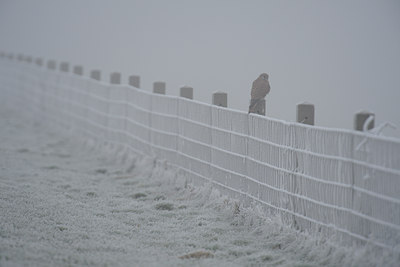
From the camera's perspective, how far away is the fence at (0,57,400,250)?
A: 5.27 metres

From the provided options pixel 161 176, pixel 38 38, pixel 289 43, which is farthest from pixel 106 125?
pixel 38 38

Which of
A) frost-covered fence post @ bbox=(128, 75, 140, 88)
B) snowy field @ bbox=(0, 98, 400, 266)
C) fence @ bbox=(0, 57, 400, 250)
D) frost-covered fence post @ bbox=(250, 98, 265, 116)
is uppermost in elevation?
frost-covered fence post @ bbox=(128, 75, 140, 88)

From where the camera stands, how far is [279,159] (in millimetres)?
6789

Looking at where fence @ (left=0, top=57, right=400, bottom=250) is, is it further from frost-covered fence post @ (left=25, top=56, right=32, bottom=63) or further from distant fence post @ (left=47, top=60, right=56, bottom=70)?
frost-covered fence post @ (left=25, top=56, right=32, bottom=63)

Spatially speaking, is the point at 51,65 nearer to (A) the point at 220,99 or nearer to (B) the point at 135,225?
(A) the point at 220,99

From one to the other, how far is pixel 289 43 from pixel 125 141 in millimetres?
34091

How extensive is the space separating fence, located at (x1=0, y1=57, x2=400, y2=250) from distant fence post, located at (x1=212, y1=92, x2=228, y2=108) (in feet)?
0.44

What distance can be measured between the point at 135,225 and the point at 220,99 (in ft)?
6.95

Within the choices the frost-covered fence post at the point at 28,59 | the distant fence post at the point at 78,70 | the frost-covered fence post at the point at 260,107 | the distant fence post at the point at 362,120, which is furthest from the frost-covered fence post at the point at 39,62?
the distant fence post at the point at 362,120

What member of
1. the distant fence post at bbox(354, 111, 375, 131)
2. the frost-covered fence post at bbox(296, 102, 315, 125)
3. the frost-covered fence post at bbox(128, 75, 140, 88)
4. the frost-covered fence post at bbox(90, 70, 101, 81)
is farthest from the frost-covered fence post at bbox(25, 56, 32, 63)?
the distant fence post at bbox(354, 111, 375, 131)

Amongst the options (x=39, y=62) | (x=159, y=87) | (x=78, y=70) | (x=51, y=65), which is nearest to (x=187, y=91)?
(x=159, y=87)

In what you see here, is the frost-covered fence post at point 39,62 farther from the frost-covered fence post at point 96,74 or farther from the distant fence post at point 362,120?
the distant fence post at point 362,120

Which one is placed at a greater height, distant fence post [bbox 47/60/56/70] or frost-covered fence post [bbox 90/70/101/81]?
distant fence post [bbox 47/60/56/70]

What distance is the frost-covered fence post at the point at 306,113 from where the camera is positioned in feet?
21.6
